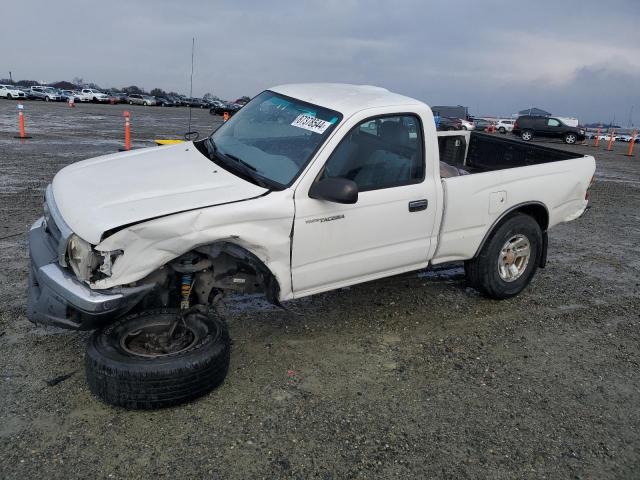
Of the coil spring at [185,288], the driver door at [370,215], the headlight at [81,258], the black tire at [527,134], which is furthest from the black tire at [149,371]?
the black tire at [527,134]

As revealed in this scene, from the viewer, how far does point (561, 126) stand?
31297 mm

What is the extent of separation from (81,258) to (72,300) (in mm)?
242

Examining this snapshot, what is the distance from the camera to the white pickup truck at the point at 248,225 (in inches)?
126

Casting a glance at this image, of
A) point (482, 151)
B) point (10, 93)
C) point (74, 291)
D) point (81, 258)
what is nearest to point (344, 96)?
point (81, 258)

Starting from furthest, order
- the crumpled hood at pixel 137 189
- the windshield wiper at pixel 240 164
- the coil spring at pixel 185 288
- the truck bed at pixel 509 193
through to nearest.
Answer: the truck bed at pixel 509 193
the windshield wiper at pixel 240 164
the coil spring at pixel 185 288
the crumpled hood at pixel 137 189

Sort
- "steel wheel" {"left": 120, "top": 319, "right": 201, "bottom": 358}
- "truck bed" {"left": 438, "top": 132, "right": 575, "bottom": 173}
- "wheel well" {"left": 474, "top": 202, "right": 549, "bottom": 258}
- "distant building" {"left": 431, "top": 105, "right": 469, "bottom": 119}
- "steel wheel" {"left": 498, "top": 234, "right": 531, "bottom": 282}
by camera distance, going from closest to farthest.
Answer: "steel wheel" {"left": 120, "top": 319, "right": 201, "bottom": 358}
"wheel well" {"left": 474, "top": 202, "right": 549, "bottom": 258}
"steel wheel" {"left": 498, "top": 234, "right": 531, "bottom": 282}
"truck bed" {"left": 438, "top": 132, "right": 575, "bottom": 173}
"distant building" {"left": 431, "top": 105, "right": 469, "bottom": 119}

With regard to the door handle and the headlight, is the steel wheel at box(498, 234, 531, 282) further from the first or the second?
the headlight

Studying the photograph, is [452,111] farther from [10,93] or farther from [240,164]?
[10,93]

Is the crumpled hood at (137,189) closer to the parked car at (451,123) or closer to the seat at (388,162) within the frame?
the seat at (388,162)

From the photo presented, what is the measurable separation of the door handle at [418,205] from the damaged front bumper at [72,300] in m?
1.99

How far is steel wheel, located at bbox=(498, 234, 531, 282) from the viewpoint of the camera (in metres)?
5.09

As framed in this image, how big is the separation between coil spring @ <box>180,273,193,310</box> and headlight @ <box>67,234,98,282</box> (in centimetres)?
63

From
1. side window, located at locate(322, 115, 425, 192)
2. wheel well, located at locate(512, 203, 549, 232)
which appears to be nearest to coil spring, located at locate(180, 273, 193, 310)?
side window, located at locate(322, 115, 425, 192)

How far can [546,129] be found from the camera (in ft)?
104
